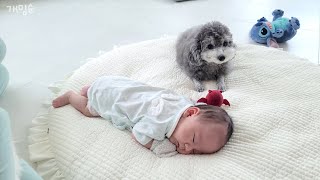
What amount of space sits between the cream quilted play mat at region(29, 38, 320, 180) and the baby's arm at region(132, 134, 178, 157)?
0.02 metres

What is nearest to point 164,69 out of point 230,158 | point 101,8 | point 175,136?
point 175,136

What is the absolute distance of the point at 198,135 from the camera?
113 cm

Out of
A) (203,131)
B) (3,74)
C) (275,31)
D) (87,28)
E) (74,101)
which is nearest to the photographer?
(203,131)

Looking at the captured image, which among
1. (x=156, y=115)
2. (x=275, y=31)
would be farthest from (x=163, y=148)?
(x=275, y=31)

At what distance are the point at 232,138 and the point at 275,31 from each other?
3.29 ft

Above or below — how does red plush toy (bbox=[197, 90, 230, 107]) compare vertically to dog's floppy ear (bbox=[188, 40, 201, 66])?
below

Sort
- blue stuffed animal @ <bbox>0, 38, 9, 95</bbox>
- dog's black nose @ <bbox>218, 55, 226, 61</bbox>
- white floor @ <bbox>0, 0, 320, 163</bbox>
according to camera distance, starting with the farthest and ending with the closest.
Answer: white floor @ <bbox>0, 0, 320, 163</bbox>, blue stuffed animal @ <bbox>0, 38, 9, 95</bbox>, dog's black nose @ <bbox>218, 55, 226, 61</bbox>

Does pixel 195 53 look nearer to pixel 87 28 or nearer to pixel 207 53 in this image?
pixel 207 53

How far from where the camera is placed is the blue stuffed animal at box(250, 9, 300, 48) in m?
2.02

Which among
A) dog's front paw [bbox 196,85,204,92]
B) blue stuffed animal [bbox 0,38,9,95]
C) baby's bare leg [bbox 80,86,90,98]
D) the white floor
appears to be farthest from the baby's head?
blue stuffed animal [bbox 0,38,9,95]

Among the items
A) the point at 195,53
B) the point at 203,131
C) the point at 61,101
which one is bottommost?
the point at 61,101

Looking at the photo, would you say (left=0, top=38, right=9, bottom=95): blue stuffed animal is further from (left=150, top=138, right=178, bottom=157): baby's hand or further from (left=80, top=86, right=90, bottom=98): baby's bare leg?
(left=150, top=138, right=178, bottom=157): baby's hand

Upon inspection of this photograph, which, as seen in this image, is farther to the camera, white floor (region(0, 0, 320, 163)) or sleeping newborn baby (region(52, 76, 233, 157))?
white floor (region(0, 0, 320, 163))

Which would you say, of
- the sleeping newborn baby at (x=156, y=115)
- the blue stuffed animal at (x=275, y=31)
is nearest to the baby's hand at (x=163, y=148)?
the sleeping newborn baby at (x=156, y=115)
